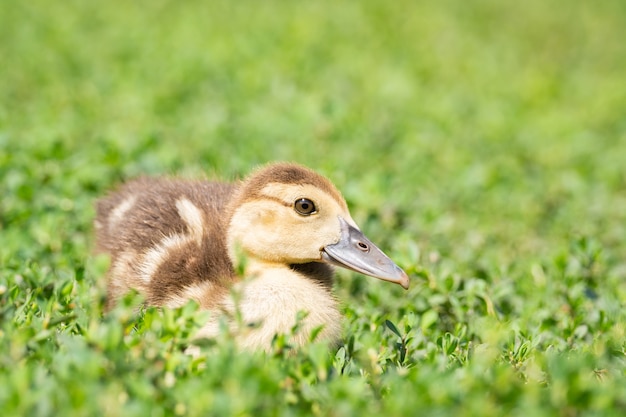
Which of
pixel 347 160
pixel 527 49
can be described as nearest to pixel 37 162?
pixel 347 160

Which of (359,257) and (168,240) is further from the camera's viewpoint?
(168,240)

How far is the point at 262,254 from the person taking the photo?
3.42 metres

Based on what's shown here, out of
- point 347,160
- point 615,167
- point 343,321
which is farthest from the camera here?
point 615,167

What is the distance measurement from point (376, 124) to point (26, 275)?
388 centimetres

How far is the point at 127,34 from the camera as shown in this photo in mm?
8586

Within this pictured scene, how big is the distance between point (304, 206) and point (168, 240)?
611 mm

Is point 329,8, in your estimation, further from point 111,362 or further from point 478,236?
point 111,362

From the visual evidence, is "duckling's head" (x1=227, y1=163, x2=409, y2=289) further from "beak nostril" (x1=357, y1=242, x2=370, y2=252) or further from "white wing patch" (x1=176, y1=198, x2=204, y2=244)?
"white wing patch" (x1=176, y1=198, x2=204, y2=244)

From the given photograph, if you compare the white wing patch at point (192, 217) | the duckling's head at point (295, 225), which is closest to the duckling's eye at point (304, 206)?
the duckling's head at point (295, 225)

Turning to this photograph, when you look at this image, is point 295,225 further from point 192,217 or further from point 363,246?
point 192,217

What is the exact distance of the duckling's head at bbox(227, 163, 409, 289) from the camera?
338 cm

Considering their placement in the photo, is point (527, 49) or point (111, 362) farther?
point (527, 49)

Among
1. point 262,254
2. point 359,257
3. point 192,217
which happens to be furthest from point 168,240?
point 359,257

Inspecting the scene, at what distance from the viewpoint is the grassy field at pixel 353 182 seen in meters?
2.39
